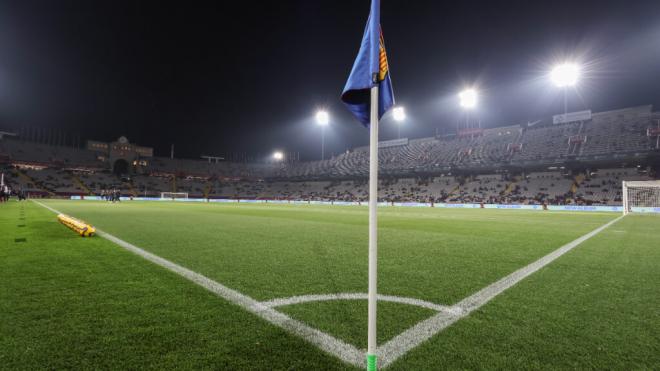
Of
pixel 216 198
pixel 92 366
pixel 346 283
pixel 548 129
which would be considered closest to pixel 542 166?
pixel 548 129

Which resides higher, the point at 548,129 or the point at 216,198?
the point at 548,129

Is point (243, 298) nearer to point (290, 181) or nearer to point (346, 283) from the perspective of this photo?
point (346, 283)

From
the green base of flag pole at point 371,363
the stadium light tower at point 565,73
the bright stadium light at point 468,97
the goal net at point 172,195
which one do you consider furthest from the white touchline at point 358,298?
the goal net at point 172,195

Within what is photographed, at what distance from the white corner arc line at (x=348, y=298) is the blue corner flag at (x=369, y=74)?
6.47 ft

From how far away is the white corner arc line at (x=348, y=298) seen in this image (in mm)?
3180

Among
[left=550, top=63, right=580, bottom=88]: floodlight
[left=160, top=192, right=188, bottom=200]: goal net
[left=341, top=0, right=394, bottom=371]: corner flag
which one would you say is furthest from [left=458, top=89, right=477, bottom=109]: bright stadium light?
[left=160, top=192, right=188, bottom=200]: goal net

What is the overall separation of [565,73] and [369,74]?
5154cm

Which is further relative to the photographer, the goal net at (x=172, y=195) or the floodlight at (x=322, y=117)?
the goal net at (x=172, y=195)

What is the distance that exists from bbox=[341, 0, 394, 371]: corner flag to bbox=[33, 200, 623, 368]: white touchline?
0.27 metres

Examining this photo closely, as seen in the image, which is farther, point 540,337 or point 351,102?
point 351,102

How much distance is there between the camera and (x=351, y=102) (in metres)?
3.12

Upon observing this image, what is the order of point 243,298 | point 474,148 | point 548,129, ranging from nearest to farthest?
point 243,298 → point 548,129 → point 474,148

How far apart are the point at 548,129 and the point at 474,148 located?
11.1 metres

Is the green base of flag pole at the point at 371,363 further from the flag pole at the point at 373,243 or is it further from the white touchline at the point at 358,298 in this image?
the white touchline at the point at 358,298
